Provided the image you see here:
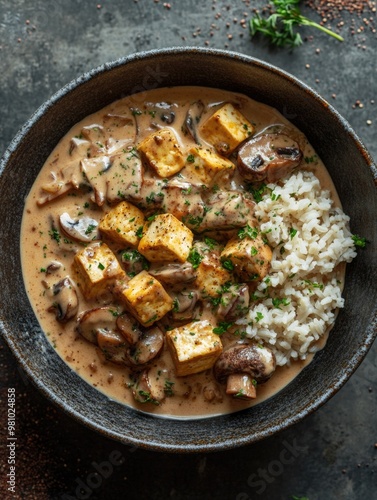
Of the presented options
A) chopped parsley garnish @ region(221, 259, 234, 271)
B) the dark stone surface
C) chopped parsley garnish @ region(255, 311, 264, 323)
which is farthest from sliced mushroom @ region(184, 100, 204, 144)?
chopped parsley garnish @ region(255, 311, 264, 323)

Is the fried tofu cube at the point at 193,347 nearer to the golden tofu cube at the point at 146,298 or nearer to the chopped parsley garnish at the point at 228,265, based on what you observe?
the golden tofu cube at the point at 146,298

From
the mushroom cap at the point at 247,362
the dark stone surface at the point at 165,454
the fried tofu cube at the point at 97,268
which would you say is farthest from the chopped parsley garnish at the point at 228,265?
the dark stone surface at the point at 165,454

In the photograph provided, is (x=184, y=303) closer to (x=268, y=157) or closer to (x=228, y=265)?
(x=228, y=265)

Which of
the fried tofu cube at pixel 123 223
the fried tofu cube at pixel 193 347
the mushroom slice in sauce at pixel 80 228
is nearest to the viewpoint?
the fried tofu cube at pixel 193 347

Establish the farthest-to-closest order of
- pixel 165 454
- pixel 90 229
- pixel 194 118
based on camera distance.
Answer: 1. pixel 165 454
2. pixel 194 118
3. pixel 90 229

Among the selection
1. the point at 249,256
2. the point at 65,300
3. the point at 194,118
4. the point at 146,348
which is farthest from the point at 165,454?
the point at 194,118

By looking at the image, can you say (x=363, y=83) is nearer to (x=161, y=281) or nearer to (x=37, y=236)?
(x=161, y=281)
